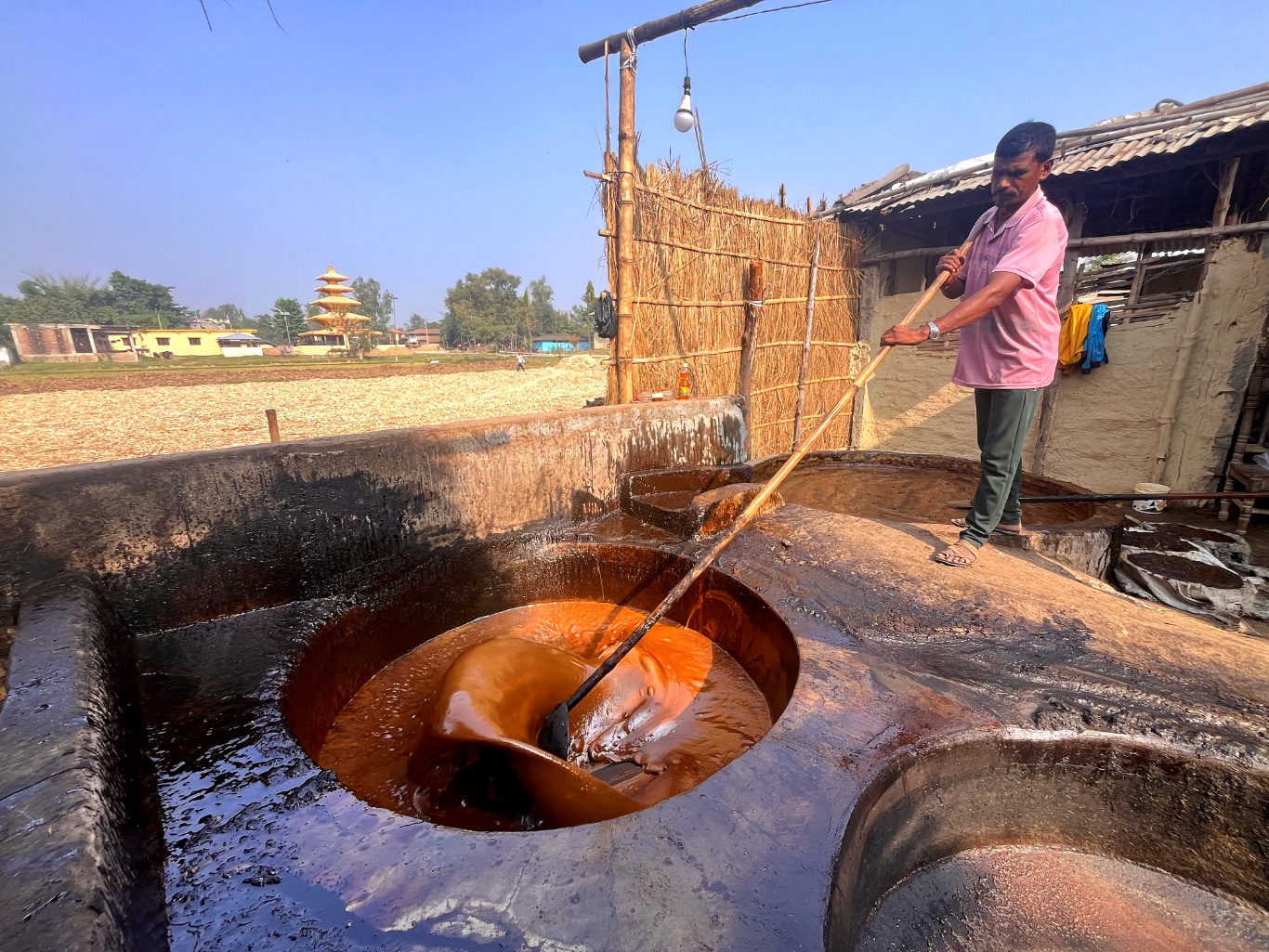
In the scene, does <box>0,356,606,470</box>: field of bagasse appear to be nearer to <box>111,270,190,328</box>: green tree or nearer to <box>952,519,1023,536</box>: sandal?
<box>952,519,1023,536</box>: sandal

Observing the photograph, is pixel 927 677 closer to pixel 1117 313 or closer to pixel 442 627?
pixel 442 627

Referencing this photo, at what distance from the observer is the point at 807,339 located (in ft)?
26.6

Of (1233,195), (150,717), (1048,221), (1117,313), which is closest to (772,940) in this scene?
(150,717)

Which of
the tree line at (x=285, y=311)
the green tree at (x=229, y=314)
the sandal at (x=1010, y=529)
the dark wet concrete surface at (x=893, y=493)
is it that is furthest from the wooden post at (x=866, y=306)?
the green tree at (x=229, y=314)

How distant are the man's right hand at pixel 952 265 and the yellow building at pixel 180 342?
52.6m

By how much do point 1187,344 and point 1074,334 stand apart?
102cm

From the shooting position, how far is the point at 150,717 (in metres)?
1.75

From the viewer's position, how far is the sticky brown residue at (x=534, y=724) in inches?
68.9

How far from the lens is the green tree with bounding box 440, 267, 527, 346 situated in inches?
2441

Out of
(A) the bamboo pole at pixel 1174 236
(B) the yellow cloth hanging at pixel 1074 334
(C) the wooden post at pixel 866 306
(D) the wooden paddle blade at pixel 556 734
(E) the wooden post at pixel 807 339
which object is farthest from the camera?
(C) the wooden post at pixel 866 306

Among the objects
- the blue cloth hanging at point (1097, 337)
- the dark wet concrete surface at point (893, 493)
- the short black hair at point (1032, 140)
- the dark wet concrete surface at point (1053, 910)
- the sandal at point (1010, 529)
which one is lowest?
the dark wet concrete surface at point (1053, 910)

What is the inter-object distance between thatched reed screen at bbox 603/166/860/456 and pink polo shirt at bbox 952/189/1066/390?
11.6 feet

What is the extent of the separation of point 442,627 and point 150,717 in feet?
4.82

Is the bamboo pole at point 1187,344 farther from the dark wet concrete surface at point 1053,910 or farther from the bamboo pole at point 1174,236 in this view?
the dark wet concrete surface at point 1053,910
